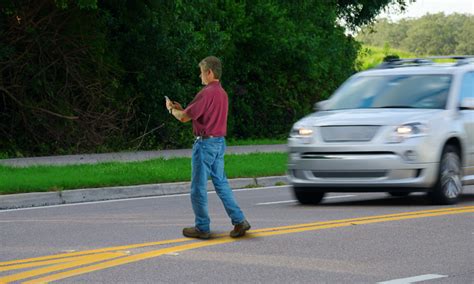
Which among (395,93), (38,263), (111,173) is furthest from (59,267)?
(111,173)

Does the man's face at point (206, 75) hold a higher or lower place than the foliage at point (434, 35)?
higher

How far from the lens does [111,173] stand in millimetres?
19219

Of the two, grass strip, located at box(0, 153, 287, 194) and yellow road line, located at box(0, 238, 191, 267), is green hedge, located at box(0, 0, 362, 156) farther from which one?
yellow road line, located at box(0, 238, 191, 267)

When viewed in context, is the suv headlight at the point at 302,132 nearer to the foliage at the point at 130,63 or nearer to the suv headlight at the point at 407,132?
the suv headlight at the point at 407,132

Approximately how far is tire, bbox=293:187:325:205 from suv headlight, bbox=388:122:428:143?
1.27 metres


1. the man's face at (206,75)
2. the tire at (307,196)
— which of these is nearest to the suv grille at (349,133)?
the tire at (307,196)

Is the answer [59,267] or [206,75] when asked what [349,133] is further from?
[59,267]

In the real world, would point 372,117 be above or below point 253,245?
above

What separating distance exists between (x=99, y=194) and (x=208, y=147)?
19.6ft

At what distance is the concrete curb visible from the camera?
51.5 feet

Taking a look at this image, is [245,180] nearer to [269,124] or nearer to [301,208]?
[301,208]

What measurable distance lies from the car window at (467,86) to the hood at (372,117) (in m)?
0.69

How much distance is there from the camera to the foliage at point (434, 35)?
310 ft

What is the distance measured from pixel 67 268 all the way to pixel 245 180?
34.3ft
